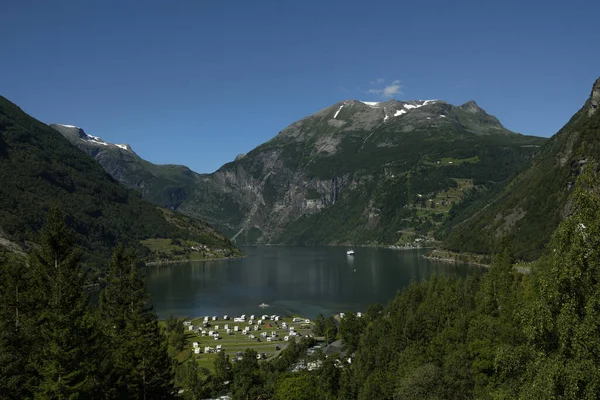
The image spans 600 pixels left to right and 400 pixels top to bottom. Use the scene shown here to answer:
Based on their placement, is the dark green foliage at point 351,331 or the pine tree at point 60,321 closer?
the pine tree at point 60,321

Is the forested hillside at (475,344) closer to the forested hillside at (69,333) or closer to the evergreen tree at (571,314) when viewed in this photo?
the evergreen tree at (571,314)

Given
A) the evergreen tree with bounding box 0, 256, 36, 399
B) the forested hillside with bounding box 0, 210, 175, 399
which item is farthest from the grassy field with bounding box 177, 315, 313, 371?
the evergreen tree with bounding box 0, 256, 36, 399

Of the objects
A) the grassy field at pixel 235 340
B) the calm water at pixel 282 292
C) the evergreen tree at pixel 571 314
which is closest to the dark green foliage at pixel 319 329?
the grassy field at pixel 235 340

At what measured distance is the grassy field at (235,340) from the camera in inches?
3469

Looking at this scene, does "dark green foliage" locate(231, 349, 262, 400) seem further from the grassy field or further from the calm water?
the calm water

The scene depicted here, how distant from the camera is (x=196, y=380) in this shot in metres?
67.9

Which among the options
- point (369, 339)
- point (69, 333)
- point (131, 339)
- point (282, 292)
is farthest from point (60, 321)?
point (282, 292)

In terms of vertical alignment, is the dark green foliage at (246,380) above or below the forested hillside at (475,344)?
below

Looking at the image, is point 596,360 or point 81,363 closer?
point 596,360

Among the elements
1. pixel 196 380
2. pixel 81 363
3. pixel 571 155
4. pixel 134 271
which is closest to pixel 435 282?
pixel 196 380

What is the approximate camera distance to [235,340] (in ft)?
325

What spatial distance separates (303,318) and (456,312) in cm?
6042

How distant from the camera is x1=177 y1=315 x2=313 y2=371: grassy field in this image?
88.1 meters

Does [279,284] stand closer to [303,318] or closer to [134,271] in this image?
[303,318]
